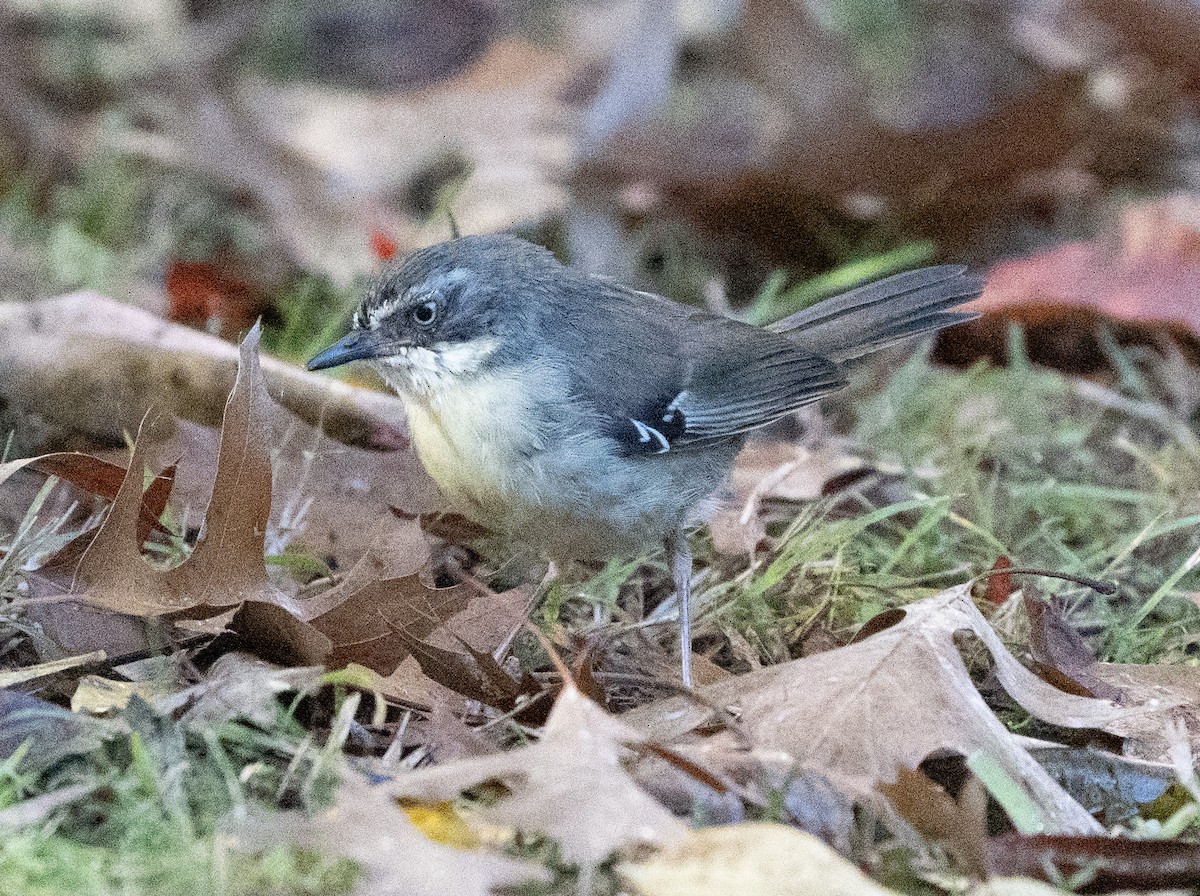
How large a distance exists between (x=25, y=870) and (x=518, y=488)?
6.24 ft

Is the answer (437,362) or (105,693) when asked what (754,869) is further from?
(437,362)

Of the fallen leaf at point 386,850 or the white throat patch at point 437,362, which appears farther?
the white throat patch at point 437,362

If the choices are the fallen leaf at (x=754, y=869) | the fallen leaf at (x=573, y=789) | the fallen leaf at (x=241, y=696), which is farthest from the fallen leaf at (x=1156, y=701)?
the fallen leaf at (x=241, y=696)

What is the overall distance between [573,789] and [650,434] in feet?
6.47

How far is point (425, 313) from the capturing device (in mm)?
4535

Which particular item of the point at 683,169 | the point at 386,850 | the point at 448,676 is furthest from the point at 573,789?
the point at 683,169

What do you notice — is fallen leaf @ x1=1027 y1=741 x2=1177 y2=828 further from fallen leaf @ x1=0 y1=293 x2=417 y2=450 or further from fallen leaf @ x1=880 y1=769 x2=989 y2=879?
fallen leaf @ x1=0 y1=293 x2=417 y2=450

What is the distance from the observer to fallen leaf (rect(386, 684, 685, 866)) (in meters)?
2.73

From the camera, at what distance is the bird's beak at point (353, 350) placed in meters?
4.42

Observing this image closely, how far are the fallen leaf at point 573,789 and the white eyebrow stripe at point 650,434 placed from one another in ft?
5.51

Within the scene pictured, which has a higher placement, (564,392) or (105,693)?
(564,392)

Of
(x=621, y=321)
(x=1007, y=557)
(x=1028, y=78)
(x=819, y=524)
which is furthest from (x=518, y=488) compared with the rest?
(x=1028, y=78)

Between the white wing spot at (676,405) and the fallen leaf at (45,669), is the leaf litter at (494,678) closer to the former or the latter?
the fallen leaf at (45,669)

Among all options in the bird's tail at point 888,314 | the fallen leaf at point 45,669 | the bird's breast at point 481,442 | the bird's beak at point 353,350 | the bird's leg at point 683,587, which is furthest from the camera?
the bird's tail at point 888,314
